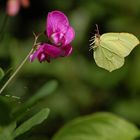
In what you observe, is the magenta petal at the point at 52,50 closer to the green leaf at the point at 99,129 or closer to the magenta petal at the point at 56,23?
the magenta petal at the point at 56,23

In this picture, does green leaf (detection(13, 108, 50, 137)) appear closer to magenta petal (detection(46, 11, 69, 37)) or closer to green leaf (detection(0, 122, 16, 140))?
green leaf (detection(0, 122, 16, 140))

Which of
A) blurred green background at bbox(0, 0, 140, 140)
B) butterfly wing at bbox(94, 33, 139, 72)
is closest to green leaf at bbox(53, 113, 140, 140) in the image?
butterfly wing at bbox(94, 33, 139, 72)

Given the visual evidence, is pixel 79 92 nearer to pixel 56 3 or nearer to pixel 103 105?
pixel 103 105

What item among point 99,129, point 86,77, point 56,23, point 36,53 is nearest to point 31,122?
point 36,53

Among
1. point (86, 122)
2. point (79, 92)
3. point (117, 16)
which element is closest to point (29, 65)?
point (79, 92)

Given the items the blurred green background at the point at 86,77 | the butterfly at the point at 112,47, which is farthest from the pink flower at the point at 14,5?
the butterfly at the point at 112,47

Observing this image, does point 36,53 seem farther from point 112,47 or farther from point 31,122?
point 112,47

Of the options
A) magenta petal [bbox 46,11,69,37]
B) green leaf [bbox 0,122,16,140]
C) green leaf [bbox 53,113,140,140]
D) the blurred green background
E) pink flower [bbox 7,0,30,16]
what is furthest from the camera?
the blurred green background
